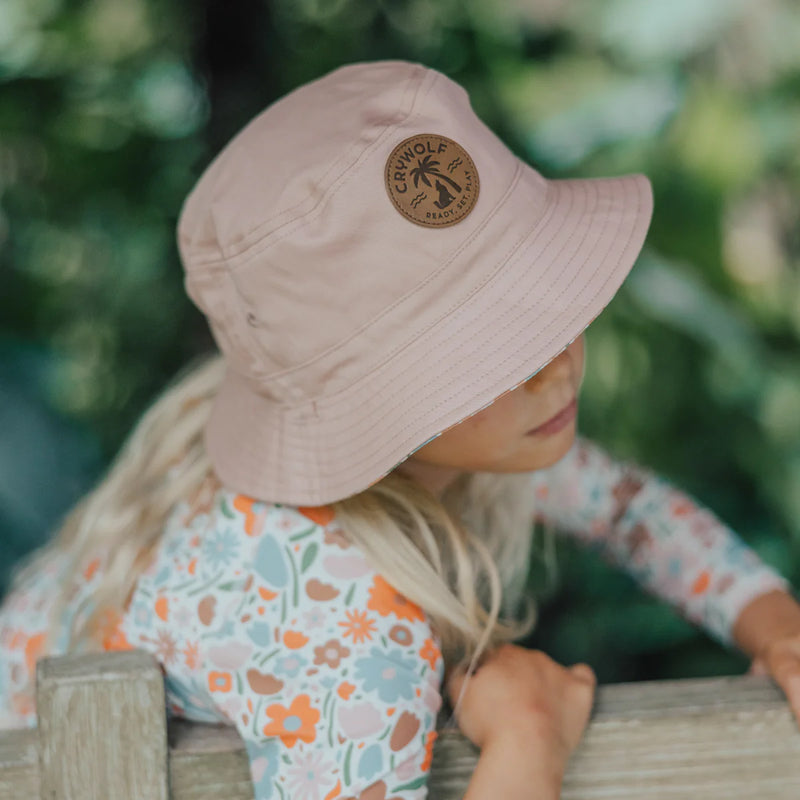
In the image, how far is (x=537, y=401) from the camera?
1117mm

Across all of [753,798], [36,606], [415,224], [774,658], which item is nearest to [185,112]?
[36,606]

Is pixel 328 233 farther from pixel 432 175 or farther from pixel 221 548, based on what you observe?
pixel 221 548

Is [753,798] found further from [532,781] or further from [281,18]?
[281,18]

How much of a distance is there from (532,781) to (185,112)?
142 cm

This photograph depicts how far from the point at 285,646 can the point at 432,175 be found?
1.51ft

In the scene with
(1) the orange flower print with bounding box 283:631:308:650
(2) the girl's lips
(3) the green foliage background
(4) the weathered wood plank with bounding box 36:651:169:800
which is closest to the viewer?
(4) the weathered wood plank with bounding box 36:651:169:800

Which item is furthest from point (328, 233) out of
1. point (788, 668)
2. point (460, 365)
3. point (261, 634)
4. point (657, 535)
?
point (657, 535)

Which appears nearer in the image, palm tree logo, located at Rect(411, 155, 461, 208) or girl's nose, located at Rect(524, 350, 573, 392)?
palm tree logo, located at Rect(411, 155, 461, 208)

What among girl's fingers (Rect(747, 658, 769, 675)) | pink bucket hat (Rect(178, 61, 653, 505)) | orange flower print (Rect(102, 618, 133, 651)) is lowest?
girl's fingers (Rect(747, 658, 769, 675))

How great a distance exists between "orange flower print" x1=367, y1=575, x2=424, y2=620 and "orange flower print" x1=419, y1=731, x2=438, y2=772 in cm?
12

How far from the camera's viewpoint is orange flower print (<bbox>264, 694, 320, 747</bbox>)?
3.18 ft

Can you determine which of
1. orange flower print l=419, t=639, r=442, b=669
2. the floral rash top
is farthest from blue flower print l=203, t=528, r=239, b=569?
orange flower print l=419, t=639, r=442, b=669

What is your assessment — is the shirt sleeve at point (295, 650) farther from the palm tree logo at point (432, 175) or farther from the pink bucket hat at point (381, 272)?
the palm tree logo at point (432, 175)

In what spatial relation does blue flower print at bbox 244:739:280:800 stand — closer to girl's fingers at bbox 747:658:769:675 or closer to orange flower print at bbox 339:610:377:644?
orange flower print at bbox 339:610:377:644
